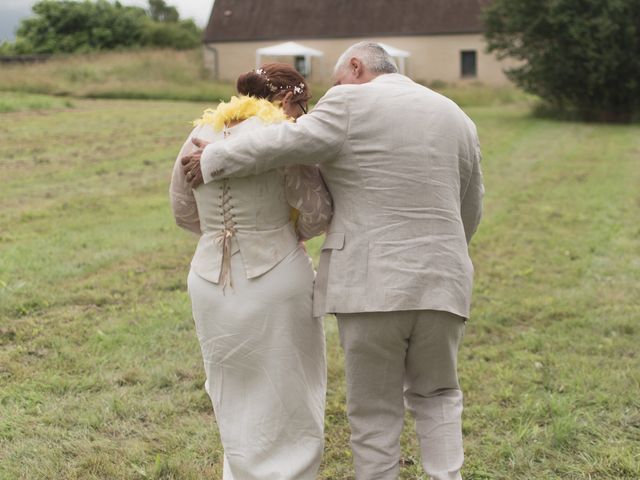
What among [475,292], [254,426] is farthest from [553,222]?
[254,426]

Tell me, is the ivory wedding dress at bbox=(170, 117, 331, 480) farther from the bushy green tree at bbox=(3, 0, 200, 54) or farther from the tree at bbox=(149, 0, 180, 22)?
the tree at bbox=(149, 0, 180, 22)

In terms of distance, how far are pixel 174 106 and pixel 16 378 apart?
2164cm

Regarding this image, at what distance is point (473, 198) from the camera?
355 cm

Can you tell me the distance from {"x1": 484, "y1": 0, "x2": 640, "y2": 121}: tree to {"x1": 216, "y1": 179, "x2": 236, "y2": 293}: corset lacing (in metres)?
21.8

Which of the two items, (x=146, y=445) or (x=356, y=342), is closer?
(x=356, y=342)

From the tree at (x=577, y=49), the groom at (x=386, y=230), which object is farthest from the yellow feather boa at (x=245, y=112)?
the tree at (x=577, y=49)

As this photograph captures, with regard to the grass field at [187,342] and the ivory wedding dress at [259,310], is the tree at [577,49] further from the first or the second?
the ivory wedding dress at [259,310]

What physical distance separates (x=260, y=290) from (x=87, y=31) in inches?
2025

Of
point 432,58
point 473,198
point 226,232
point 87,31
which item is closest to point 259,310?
point 226,232

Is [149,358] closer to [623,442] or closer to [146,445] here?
[146,445]

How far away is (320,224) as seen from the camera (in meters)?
3.30

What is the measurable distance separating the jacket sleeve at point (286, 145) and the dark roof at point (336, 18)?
35.8 m

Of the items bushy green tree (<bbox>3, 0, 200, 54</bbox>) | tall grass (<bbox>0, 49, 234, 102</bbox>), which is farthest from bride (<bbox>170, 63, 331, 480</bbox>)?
bushy green tree (<bbox>3, 0, 200, 54</bbox>)

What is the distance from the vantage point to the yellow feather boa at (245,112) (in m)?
3.20
